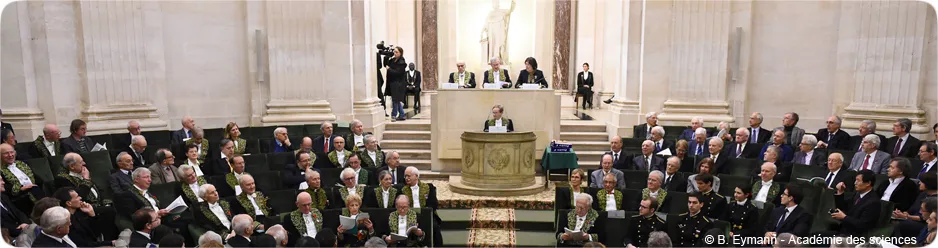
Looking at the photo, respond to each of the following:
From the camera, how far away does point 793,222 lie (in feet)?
15.6

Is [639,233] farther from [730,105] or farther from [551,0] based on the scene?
[551,0]

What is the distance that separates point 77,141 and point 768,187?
7404 mm

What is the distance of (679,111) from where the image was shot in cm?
991

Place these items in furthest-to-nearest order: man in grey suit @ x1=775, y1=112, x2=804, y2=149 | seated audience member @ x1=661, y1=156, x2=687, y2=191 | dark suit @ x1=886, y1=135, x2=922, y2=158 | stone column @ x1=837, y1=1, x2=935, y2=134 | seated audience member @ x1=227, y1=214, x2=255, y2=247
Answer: stone column @ x1=837, y1=1, x2=935, y2=134, man in grey suit @ x1=775, y1=112, x2=804, y2=149, dark suit @ x1=886, y1=135, x2=922, y2=158, seated audience member @ x1=661, y1=156, x2=687, y2=191, seated audience member @ x1=227, y1=214, x2=255, y2=247

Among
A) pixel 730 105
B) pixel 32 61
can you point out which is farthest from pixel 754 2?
pixel 32 61

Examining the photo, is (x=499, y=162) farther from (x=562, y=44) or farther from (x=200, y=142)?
(x=562, y=44)

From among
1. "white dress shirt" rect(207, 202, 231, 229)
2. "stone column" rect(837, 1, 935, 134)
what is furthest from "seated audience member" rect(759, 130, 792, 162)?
"white dress shirt" rect(207, 202, 231, 229)

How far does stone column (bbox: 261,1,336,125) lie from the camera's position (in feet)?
32.2

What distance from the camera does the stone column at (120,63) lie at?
8750 mm

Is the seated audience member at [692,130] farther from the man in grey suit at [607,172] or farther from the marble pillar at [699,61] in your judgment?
the man in grey suit at [607,172]

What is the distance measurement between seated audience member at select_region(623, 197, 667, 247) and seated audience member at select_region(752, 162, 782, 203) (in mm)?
1290

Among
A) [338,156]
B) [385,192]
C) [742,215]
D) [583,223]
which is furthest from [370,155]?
[742,215]

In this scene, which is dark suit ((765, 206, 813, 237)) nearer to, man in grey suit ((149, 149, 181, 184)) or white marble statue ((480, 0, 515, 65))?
man in grey suit ((149, 149, 181, 184))

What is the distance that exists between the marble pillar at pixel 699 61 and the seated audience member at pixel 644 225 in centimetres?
533
